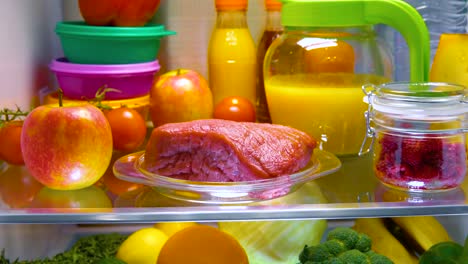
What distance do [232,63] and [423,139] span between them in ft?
Result: 1.92

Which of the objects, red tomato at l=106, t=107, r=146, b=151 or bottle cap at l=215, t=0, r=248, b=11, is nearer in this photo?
red tomato at l=106, t=107, r=146, b=151

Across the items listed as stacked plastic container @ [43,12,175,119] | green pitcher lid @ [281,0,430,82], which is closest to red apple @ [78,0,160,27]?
stacked plastic container @ [43,12,175,119]

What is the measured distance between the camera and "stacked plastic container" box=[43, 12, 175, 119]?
132cm

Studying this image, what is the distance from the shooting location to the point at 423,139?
952 mm

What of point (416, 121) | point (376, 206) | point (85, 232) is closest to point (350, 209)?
point (376, 206)

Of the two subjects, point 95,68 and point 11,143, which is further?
point 95,68

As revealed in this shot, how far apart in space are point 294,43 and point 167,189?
41 centimetres

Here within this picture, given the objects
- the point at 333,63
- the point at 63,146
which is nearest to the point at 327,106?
the point at 333,63

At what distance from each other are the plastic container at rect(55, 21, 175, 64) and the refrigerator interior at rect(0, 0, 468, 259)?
0.29ft

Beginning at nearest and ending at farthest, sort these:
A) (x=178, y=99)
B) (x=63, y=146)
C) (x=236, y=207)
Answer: (x=236, y=207) → (x=63, y=146) → (x=178, y=99)

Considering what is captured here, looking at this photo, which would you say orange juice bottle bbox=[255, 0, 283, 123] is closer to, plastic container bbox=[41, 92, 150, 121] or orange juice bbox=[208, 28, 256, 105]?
orange juice bbox=[208, 28, 256, 105]

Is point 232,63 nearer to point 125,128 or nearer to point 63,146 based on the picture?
point 125,128

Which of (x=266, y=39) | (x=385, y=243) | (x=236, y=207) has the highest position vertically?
(x=266, y=39)

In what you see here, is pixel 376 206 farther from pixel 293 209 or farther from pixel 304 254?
pixel 304 254
